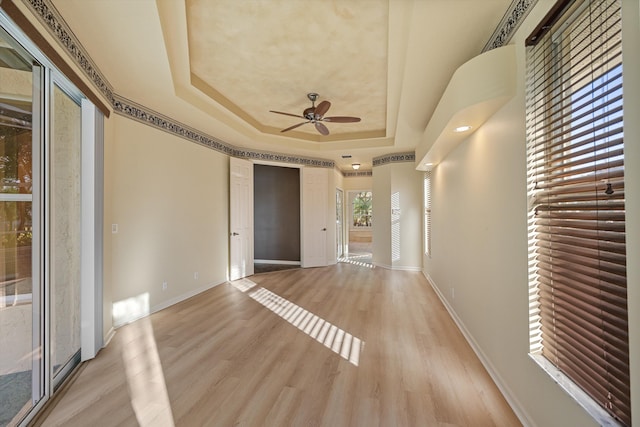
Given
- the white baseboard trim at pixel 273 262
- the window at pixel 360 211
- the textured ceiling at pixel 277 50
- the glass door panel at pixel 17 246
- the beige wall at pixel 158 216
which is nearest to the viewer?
the glass door panel at pixel 17 246

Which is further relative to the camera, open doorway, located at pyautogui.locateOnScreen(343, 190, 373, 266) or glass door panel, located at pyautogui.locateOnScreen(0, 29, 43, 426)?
open doorway, located at pyautogui.locateOnScreen(343, 190, 373, 266)

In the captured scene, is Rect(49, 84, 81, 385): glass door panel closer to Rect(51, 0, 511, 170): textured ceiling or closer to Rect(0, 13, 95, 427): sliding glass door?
Rect(0, 13, 95, 427): sliding glass door

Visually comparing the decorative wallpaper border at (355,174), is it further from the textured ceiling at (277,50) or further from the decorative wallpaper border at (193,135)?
the textured ceiling at (277,50)

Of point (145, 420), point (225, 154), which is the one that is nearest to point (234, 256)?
point (225, 154)

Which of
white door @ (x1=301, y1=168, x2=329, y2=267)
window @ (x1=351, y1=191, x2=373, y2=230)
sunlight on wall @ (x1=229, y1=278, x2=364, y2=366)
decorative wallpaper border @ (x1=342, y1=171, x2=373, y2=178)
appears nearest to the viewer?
sunlight on wall @ (x1=229, y1=278, x2=364, y2=366)

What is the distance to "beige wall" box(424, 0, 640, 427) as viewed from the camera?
0.98 m

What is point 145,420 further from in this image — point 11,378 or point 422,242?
point 422,242

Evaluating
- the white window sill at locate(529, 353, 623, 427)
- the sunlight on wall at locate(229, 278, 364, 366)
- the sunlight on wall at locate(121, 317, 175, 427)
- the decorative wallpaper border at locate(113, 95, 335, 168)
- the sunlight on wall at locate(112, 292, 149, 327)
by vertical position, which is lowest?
the sunlight on wall at locate(229, 278, 364, 366)

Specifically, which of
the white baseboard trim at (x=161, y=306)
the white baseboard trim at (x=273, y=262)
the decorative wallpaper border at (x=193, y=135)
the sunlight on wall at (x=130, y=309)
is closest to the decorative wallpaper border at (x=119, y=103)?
the decorative wallpaper border at (x=193, y=135)

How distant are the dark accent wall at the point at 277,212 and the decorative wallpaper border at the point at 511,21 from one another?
5457 mm

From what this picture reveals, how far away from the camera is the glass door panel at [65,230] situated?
2090 mm

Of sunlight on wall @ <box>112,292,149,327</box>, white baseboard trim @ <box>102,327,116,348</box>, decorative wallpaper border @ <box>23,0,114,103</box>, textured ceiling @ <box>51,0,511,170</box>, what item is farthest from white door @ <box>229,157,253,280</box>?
decorative wallpaper border @ <box>23,0,114,103</box>

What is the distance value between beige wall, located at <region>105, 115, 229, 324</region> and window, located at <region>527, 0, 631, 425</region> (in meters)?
3.60

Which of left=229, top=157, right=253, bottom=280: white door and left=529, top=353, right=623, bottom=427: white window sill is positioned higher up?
left=229, top=157, right=253, bottom=280: white door
